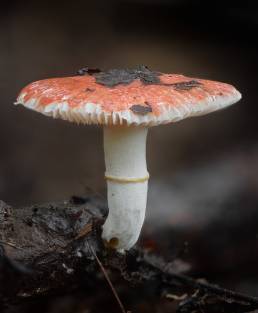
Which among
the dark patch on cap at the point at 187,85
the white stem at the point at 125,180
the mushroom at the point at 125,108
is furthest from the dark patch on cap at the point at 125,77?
the white stem at the point at 125,180

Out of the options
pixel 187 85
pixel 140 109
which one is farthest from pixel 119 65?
pixel 140 109

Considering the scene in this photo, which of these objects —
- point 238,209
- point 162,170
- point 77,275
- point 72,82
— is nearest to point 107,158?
point 72,82

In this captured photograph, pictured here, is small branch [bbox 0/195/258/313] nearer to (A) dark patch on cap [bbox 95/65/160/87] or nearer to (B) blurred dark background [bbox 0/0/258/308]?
(A) dark patch on cap [bbox 95/65/160/87]

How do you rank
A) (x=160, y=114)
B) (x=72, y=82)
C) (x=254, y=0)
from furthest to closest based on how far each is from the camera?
(x=254, y=0), (x=72, y=82), (x=160, y=114)

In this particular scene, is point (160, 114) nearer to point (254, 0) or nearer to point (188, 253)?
point (188, 253)

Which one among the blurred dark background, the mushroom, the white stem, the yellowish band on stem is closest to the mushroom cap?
the mushroom

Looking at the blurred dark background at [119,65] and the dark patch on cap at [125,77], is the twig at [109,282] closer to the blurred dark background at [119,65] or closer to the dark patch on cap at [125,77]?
the dark patch on cap at [125,77]
